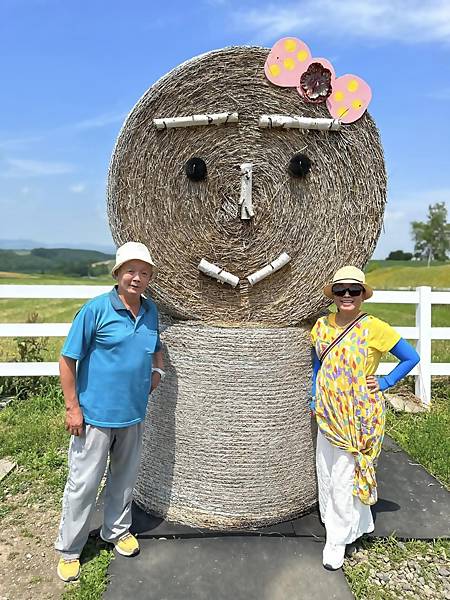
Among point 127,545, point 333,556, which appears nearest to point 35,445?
point 127,545

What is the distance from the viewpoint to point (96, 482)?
2.80m

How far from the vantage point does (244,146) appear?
3.15m

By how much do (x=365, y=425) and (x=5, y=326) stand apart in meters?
4.59

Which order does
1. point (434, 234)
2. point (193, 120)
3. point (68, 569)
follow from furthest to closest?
point (434, 234) < point (193, 120) < point (68, 569)

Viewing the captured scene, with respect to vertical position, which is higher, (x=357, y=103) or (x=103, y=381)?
(x=357, y=103)

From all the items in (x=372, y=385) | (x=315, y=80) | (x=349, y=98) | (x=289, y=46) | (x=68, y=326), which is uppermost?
(x=289, y=46)

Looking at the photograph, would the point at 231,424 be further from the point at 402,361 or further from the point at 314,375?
the point at 402,361

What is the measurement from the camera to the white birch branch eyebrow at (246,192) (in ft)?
10.3

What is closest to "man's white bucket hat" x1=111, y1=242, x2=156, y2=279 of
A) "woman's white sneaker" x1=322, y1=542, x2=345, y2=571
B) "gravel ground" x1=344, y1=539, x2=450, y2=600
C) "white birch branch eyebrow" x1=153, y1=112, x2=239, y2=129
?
"white birch branch eyebrow" x1=153, y1=112, x2=239, y2=129

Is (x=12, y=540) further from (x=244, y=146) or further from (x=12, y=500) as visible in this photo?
(x=244, y=146)

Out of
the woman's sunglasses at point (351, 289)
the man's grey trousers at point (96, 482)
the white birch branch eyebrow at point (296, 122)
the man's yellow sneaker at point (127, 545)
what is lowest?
the man's yellow sneaker at point (127, 545)

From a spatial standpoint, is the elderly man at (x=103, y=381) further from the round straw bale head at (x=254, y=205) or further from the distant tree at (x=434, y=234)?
the distant tree at (x=434, y=234)

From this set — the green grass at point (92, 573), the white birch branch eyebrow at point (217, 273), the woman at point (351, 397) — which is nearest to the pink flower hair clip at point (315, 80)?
the woman at point (351, 397)

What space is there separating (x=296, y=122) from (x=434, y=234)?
202 ft
